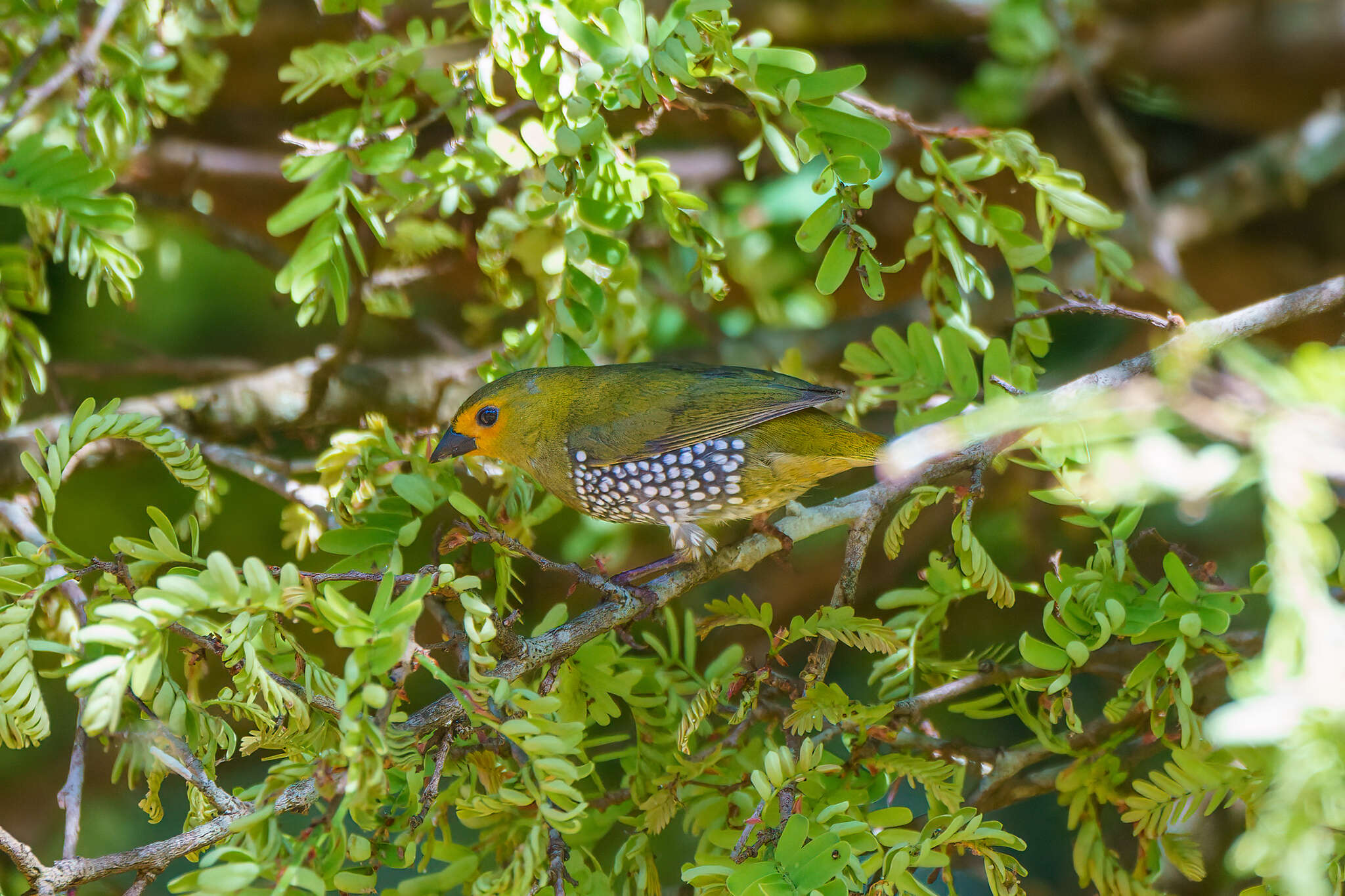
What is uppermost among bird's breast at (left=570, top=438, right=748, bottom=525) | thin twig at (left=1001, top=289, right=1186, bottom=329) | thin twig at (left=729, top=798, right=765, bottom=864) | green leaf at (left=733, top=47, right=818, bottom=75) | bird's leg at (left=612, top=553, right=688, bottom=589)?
green leaf at (left=733, top=47, right=818, bottom=75)

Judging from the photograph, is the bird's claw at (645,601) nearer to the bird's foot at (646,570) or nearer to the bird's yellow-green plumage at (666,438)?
the bird's foot at (646,570)

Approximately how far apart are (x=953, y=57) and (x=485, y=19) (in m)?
4.05

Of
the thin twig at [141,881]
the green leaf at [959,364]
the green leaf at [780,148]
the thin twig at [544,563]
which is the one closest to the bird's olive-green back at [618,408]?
the green leaf at [959,364]

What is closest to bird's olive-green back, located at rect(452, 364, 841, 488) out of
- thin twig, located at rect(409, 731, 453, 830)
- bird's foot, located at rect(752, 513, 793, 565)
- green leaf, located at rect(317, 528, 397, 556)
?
bird's foot, located at rect(752, 513, 793, 565)

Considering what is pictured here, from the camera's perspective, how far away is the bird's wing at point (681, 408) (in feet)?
9.90

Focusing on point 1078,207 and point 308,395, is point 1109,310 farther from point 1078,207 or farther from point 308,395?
point 308,395

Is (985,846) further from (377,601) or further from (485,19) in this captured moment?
(485,19)

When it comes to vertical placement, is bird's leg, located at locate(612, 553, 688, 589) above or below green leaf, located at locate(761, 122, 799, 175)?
below

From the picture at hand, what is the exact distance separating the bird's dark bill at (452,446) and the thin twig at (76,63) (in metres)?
1.32

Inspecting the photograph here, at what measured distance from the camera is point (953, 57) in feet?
18.6

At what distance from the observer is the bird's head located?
10.3 ft

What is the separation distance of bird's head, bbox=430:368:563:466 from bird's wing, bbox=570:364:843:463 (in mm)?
145

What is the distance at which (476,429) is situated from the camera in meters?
3.22

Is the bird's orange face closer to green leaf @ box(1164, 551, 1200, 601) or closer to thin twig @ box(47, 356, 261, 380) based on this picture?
thin twig @ box(47, 356, 261, 380)
